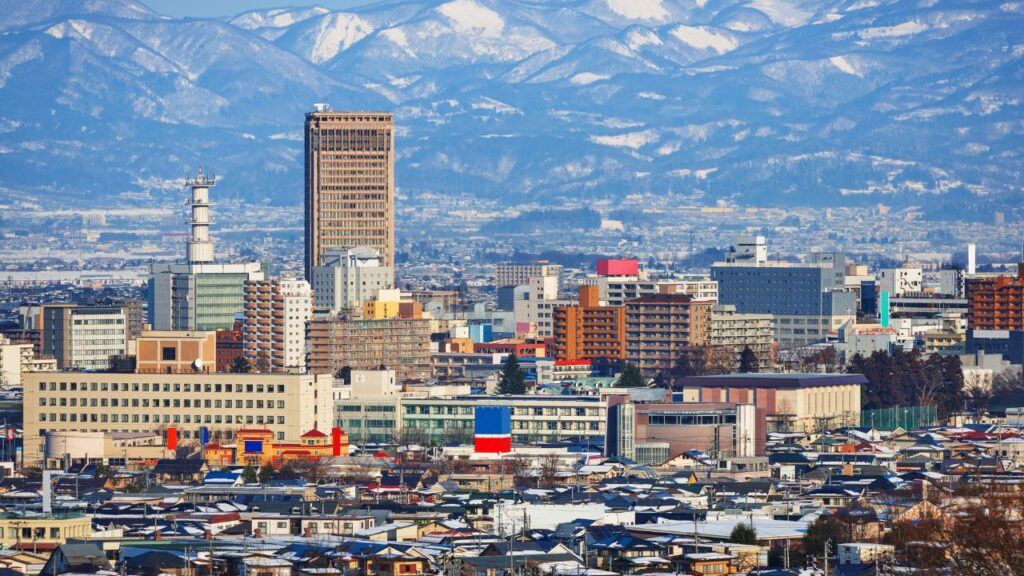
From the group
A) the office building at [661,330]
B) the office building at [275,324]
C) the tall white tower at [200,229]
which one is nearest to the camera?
the office building at [275,324]

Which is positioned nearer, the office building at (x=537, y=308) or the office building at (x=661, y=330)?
the office building at (x=661, y=330)

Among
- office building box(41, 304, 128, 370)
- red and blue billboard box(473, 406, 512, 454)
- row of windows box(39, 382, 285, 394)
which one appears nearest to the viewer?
red and blue billboard box(473, 406, 512, 454)

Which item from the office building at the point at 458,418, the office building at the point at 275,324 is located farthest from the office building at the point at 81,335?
the office building at the point at 458,418

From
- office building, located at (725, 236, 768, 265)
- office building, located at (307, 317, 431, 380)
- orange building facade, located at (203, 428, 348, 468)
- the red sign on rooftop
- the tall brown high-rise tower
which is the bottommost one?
orange building facade, located at (203, 428, 348, 468)

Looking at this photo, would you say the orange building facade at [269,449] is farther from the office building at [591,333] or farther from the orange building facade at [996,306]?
the orange building facade at [996,306]

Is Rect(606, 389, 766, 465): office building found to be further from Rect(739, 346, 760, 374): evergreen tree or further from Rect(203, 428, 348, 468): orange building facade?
Rect(739, 346, 760, 374): evergreen tree

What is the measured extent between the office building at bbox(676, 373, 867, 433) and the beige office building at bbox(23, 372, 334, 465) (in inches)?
390

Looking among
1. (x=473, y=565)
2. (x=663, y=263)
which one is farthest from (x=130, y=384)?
(x=663, y=263)

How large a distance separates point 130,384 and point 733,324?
3220 centimetres

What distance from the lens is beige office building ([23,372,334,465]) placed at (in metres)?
62.6

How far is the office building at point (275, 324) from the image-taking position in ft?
286

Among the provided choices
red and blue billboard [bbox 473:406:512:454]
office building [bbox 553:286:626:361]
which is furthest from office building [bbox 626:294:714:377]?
red and blue billboard [bbox 473:406:512:454]

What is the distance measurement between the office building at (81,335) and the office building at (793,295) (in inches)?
918

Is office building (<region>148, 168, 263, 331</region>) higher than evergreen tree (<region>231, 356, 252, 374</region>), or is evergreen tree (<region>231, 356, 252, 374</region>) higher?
office building (<region>148, 168, 263, 331</region>)
